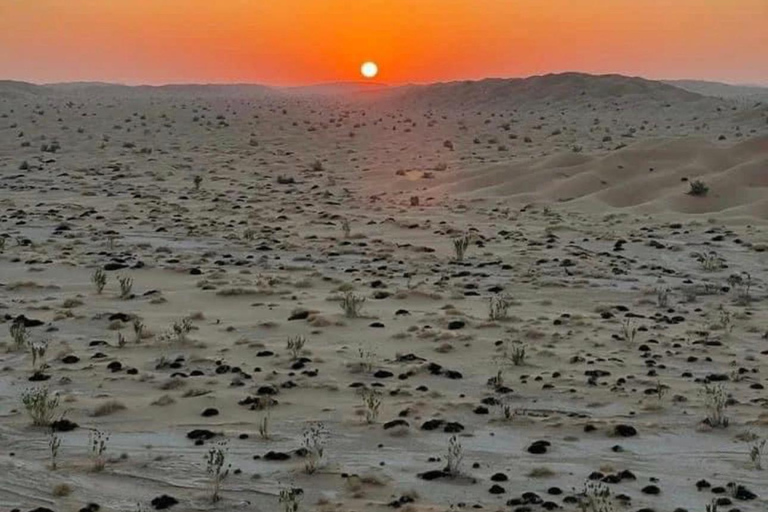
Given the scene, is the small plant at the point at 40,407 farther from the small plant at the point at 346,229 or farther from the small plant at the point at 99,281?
the small plant at the point at 346,229

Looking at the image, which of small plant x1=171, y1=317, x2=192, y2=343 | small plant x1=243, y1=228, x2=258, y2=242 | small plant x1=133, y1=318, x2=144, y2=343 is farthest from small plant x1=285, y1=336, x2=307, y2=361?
small plant x1=243, y1=228, x2=258, y2=242

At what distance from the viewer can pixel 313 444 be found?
5641 millimetres

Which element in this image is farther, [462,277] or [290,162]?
[290,162]

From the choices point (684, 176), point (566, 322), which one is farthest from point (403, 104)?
point (566, 322)

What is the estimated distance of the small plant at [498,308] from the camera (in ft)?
28.7

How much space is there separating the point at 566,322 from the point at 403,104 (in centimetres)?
5713

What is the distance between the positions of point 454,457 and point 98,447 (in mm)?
2149

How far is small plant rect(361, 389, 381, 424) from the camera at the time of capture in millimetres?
6023

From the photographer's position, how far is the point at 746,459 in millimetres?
5395

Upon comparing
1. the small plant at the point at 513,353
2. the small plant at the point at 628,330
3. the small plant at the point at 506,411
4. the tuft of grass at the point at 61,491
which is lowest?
the tuft of grass at the point at 61,491

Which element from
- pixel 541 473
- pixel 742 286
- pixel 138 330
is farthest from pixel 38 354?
pixel 742 286

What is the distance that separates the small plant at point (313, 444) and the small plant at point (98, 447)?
46.0 inches

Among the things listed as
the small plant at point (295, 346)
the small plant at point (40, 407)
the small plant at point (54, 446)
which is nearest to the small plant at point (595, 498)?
the small plant at point (54, 446)

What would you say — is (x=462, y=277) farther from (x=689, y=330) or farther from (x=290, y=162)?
(x=290, y=162)
